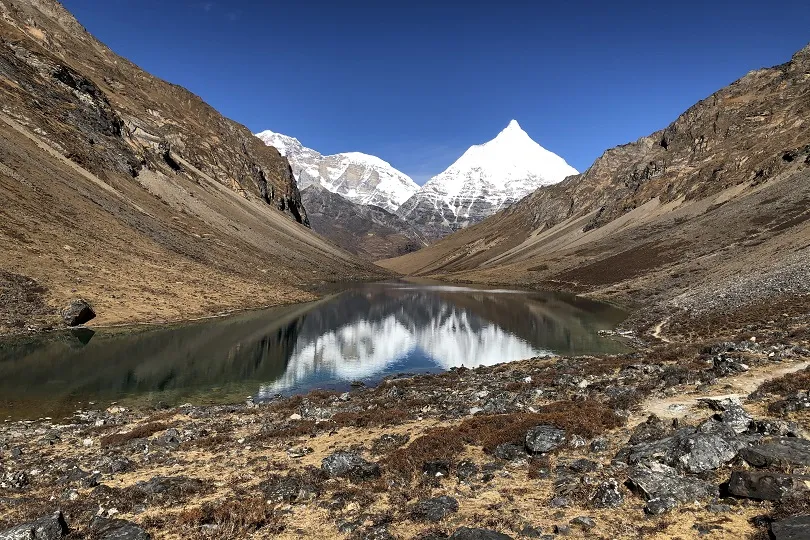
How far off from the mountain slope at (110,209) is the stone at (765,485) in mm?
60591

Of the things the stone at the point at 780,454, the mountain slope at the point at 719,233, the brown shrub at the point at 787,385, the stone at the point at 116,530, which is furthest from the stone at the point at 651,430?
the mountain slope at the point at 719,233

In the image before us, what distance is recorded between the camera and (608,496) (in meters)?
11.8

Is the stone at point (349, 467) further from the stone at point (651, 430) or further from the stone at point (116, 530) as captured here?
the stone at point (651, 430)

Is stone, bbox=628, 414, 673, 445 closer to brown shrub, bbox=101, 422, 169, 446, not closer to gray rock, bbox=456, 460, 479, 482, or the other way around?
gray rock, bbox=456, 460, 479, 482

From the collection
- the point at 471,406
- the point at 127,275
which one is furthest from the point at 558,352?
the point at 127,275

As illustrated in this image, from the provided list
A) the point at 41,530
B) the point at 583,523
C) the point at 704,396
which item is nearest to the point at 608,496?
the point at 583,523

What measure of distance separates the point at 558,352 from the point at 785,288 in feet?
81.0

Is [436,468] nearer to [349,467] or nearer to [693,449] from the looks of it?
[349,467]

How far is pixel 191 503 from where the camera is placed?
44.9ft

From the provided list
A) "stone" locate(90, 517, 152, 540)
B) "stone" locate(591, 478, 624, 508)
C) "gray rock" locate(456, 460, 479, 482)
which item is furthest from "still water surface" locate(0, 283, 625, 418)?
"stone" locate(591, 478, 624, 508)

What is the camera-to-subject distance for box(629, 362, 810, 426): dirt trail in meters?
17.5

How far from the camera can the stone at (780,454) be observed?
1130cm

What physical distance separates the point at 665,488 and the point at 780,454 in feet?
10.2

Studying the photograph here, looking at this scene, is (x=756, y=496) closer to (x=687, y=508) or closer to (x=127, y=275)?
(x=687, y=508)
